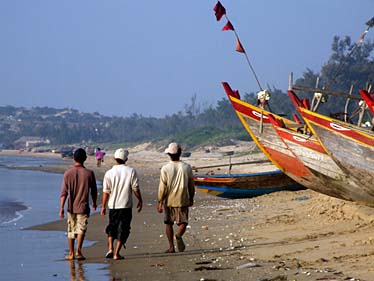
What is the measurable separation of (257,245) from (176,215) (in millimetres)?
1147

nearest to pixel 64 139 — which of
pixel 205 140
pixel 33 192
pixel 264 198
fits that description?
pixel 205 140

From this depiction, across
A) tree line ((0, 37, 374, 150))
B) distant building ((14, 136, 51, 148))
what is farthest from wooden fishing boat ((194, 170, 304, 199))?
distant building ((14, 136, 51, 148))

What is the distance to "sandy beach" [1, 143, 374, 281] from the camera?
8.91m

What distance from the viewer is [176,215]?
10797 mm

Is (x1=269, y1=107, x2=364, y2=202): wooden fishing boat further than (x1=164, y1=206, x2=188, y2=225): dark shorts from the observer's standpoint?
Yes

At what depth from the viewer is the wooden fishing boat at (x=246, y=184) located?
18625 mm

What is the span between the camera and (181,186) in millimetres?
10742

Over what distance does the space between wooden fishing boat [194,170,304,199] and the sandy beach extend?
1.77 m

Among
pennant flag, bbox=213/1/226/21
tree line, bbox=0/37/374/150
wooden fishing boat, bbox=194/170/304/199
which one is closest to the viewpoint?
pennant flag, bbox=213/1/226/21

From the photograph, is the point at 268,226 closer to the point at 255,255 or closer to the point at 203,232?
the point at 203,232

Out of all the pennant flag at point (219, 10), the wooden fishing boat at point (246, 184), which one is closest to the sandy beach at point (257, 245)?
Result: the wooden fishing boat at point (246, 184)

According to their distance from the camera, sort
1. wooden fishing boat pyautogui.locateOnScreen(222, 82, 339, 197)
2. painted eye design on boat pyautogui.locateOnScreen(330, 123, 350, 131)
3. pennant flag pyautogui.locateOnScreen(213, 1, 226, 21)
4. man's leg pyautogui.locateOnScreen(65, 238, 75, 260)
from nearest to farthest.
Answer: man's leg pyautogui.locateOnScreen(65, 238, 75, 260), painted eye design on boat pyautogui.locateOnScreen(330, 123, 350, 131), wooden fishing boat pyautogui.locateOnScreen(222, 82, 339, 197), pennant flag pyautogui.locateOnScreen(213, 1, 226, 21)

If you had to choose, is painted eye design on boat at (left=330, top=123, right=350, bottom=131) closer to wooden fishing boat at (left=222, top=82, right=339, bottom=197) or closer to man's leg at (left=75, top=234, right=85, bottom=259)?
wooden fishing boat at (left=222, top=82, right=339, bottom=197)

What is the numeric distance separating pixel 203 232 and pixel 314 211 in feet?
6.59
